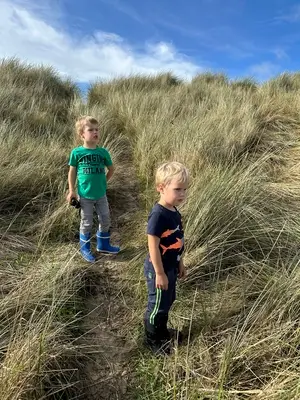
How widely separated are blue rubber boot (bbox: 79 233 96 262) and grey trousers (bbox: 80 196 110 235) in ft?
0.14

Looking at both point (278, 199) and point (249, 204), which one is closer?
point (249, 204)

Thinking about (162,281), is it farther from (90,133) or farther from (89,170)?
(90,133)

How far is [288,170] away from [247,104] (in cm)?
258

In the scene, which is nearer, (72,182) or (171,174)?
(171,174)

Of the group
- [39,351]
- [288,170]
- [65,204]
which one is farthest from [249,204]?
[39,351]

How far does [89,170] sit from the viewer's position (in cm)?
357

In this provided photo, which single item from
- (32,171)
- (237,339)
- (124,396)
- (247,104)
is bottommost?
(124,396)

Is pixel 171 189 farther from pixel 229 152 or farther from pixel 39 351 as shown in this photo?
pixel 229 152

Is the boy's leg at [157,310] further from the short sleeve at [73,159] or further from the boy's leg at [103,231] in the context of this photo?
the short sleeve at [73,159]

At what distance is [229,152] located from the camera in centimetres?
505

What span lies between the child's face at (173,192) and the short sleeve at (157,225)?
11 centimetres

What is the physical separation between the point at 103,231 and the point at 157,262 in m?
1.59

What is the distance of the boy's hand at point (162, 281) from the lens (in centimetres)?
223

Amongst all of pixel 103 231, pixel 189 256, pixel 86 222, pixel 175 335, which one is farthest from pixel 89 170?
pixel 175 335
